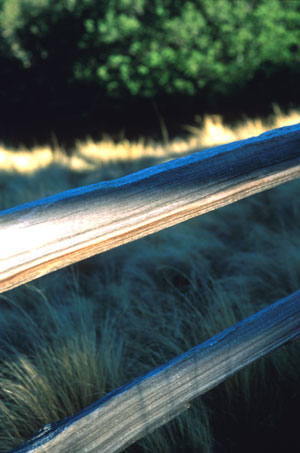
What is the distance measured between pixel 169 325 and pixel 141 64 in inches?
440

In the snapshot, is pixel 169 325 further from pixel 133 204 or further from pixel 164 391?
pixel 133 204

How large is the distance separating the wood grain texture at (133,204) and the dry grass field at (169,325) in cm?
86

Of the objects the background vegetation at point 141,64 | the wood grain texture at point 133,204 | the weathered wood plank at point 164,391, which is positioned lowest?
the weathered wood plank at point 164,391

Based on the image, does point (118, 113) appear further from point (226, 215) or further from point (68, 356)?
point (68, 356)

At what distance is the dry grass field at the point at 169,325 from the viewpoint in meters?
1.72

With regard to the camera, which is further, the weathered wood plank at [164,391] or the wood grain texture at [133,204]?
the weathered wood plank at [164,391]

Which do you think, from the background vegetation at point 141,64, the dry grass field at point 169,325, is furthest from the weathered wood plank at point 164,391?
the background vegetation at point 141,64

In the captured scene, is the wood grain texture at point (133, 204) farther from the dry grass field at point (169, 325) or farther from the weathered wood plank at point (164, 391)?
the dry grass field at point (169, 325)

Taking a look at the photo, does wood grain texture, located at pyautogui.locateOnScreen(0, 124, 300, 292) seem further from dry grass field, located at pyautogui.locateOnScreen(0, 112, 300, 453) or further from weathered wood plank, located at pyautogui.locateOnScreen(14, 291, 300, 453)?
dry grass field, located at pyautogui.locateOnScreen(0, 112, 300, 453)

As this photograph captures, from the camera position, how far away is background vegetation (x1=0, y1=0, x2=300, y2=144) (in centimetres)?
1175

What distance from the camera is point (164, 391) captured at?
1.26 m

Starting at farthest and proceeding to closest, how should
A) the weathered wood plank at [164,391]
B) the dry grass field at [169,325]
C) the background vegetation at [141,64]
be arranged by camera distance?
the background vegetation at [141,64] → the dry grass field at [169,325] → the weathered wood plank at [164,391]

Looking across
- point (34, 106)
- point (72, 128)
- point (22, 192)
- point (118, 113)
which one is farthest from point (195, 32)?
point (22, 192)

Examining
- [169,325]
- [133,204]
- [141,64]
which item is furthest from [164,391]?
[141,64]
